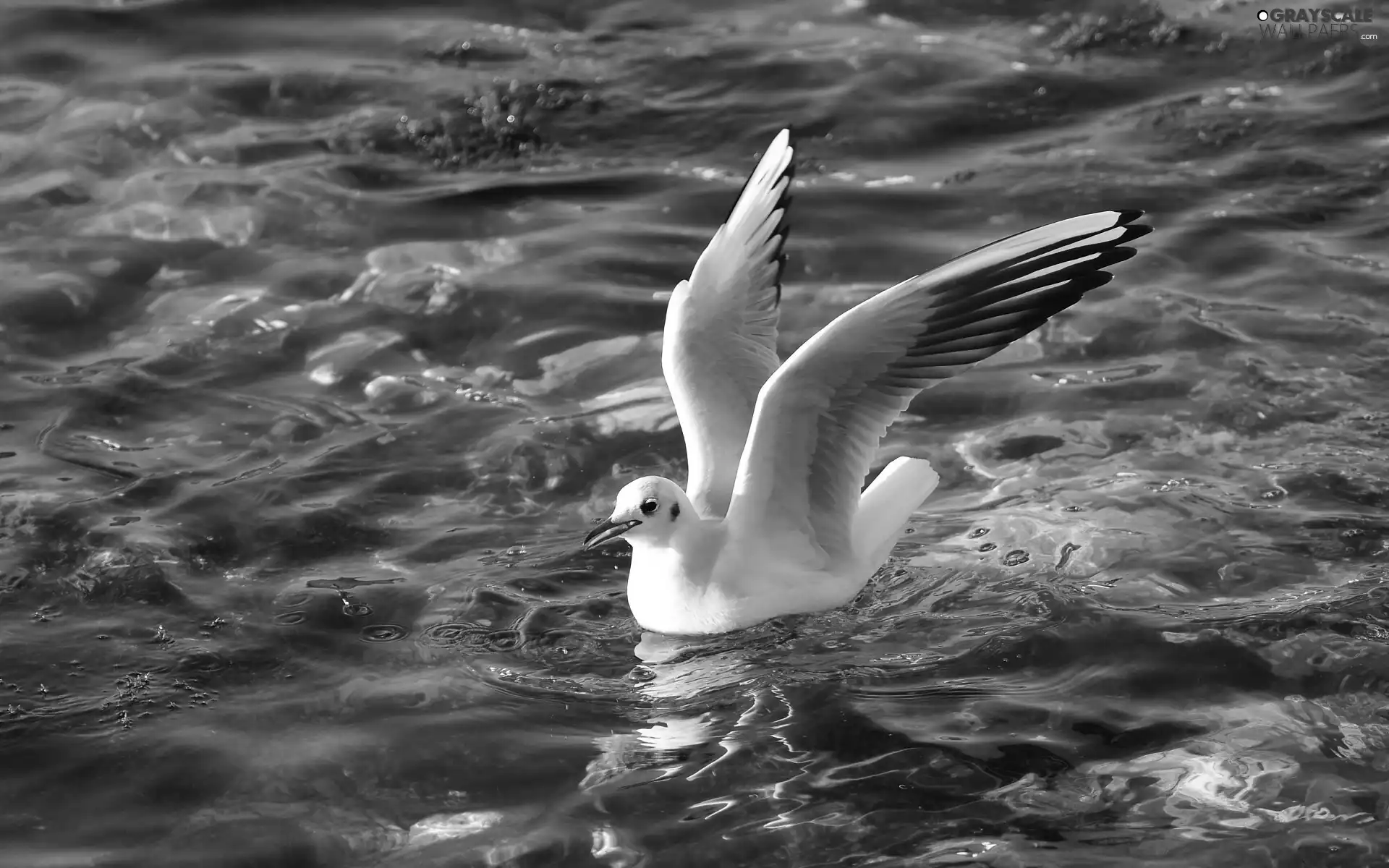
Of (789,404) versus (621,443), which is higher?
(789,404)

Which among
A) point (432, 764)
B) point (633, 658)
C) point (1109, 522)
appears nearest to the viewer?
point (432, 764)

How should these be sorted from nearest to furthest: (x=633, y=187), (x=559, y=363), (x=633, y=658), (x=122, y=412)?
(x=633, y=658) → (x=122, y=412) → (x=559, y=363) → (x=633, y=187)

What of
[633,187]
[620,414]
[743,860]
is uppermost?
[633,187]

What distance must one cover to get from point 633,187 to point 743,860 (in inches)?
248

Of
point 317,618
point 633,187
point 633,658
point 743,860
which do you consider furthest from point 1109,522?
point 633,187

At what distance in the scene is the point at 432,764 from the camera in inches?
226

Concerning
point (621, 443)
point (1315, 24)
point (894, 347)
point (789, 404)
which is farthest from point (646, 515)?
point (1315, 24)

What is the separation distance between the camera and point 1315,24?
39.4 ft

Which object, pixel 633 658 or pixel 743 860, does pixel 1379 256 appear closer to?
pixel 633 658

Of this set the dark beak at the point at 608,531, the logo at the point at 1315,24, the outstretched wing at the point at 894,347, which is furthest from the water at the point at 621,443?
the outstretched wing at the point at 894,347

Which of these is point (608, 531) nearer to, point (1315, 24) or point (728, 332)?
point (728, 332)

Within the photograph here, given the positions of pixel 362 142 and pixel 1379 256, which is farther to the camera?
pixel 362 142

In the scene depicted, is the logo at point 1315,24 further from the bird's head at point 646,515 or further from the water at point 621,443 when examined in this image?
the bird's head at point 646,515

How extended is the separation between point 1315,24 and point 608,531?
792cm
